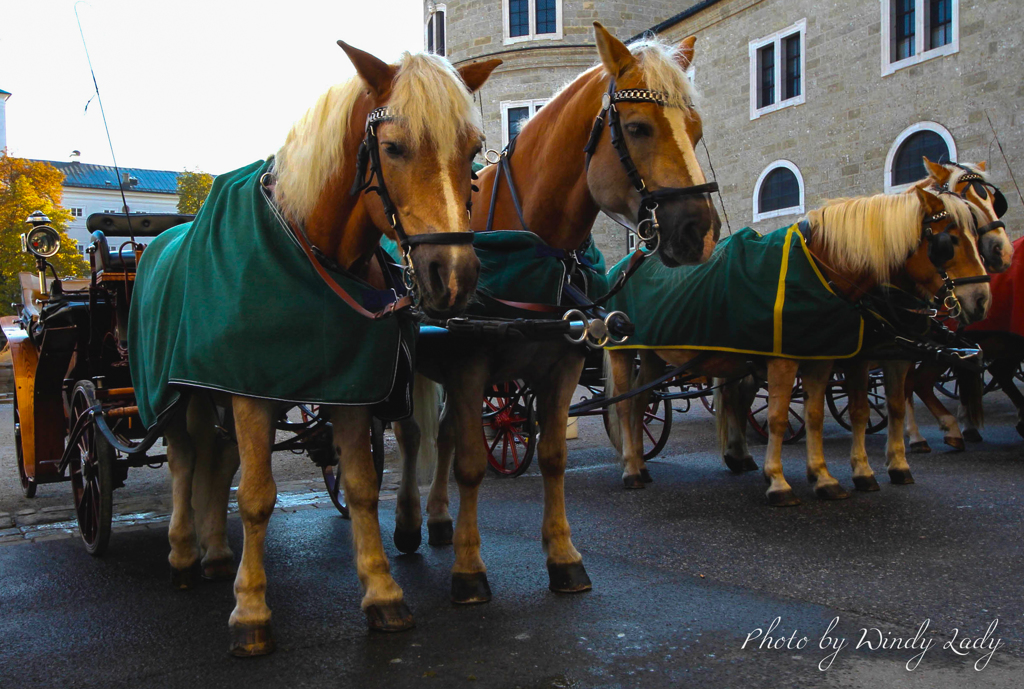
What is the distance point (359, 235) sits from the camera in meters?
3.23

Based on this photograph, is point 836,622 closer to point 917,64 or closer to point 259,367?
point 259,367

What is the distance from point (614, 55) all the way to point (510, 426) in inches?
167

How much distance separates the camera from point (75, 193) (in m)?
54.6

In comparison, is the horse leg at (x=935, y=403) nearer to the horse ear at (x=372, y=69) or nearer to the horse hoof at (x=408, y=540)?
the horse hoof at (x=408, y=540)

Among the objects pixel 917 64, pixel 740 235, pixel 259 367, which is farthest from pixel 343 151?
pixel 917 64

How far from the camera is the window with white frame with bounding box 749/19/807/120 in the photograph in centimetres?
2188

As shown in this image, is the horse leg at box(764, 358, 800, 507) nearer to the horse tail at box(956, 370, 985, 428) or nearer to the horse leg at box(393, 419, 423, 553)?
the horse leg at box(393, 419, 423, 553)

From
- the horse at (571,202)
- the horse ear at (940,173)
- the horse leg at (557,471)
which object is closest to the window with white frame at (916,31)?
the horse ear at (940,173)

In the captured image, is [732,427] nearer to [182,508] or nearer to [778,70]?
[182,508]

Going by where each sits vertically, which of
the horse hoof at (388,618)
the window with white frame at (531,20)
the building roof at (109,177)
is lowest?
the horse hoof at (388,618)

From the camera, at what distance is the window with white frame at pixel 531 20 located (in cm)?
2838

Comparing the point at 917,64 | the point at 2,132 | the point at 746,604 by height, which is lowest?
the point at 746,604

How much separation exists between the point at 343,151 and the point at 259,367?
84 cm

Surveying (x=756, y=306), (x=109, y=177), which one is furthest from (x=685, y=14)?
(x=109, y=177)
